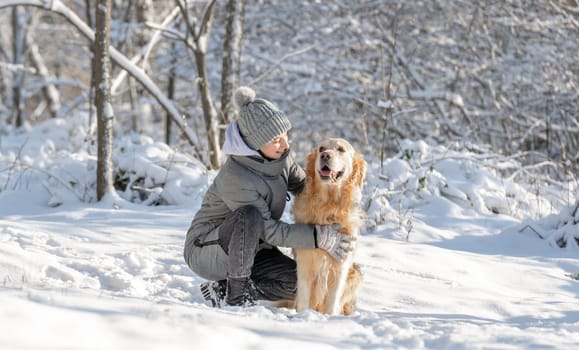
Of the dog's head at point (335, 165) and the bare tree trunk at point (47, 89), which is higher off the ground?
the bare tree trunk at point (47, 89)

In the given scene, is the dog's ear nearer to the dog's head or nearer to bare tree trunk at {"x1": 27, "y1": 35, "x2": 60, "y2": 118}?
the dog's head

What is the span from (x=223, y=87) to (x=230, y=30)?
65 centimetres

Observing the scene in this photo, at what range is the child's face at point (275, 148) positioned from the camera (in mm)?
3730

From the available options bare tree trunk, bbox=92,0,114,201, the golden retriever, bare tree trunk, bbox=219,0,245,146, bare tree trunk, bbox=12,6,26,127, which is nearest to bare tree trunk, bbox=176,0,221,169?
bare tree trunk, bbox=219,0,245,146

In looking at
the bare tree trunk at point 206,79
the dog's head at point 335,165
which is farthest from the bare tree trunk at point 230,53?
the dog's head at point 335,165

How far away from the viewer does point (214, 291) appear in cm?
389

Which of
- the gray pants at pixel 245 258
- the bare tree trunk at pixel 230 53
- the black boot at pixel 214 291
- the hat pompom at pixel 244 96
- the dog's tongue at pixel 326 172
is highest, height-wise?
the bare tree trunk at pixel 230 53

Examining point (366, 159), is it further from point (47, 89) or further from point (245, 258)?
point (47, 89)

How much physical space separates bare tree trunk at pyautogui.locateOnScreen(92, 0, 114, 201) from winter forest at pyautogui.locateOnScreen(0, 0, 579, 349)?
0.01 metres

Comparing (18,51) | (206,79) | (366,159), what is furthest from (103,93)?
(18,51)

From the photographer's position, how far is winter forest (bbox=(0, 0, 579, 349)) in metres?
2.79

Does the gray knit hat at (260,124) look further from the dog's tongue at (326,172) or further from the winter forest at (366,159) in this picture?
the winter forest at (366,159)

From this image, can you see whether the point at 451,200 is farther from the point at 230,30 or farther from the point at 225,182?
the point at 225,182

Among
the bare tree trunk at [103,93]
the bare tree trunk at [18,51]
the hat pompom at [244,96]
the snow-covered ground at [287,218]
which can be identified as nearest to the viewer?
the snow-covered ground at [287,218]
